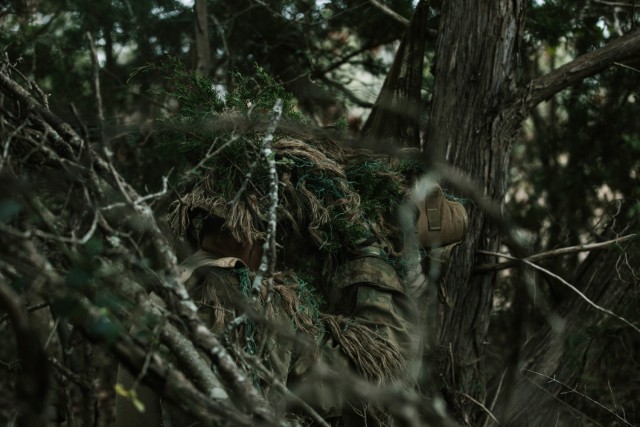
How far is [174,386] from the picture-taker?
223 centimetres

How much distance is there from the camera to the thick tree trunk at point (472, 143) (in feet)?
14.7

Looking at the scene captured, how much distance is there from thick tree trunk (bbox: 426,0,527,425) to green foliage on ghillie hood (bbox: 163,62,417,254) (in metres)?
0.83

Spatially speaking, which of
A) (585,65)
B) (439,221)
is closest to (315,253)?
Answer: (439,221)

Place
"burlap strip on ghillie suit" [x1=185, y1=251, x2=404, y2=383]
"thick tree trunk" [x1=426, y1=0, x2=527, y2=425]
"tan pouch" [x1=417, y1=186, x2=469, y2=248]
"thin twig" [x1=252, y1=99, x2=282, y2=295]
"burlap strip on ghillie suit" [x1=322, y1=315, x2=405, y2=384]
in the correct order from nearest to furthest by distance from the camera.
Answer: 1. "thin twig" [x1=252, y1=99, x2=282, y2=295]
2. "burlap strip on ghillie suit" [x1=185, y1=251, x2=404, y2=383]
3. "burlap strip on ghillie suit" [x1=322, y1=315, x2=405, y2=384]
4. "tan pouch" [x1=417, y1=186, x2=469, y2=248]
5. "thick tree trunk" [x1=426, y1=0, x2=527, y2=425]

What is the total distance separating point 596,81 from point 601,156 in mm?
639

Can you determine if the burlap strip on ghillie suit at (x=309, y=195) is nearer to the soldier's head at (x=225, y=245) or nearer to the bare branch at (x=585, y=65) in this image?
the soldier's head at (x=225, y=245)

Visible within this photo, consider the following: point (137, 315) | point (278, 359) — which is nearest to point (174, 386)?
point (137, 315)

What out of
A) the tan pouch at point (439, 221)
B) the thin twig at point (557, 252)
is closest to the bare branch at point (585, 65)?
the thin twig at point (557, 252)

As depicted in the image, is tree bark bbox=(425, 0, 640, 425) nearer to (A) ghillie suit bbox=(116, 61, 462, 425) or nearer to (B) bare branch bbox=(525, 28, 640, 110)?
(B) bare branch bbox=(525, 28, 640, 110)

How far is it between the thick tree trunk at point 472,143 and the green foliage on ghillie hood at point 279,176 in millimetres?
834

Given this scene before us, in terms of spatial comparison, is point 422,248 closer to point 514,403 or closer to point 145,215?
point 514,403

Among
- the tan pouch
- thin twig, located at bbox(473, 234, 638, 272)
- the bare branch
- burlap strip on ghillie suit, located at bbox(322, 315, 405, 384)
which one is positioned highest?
the bare branch

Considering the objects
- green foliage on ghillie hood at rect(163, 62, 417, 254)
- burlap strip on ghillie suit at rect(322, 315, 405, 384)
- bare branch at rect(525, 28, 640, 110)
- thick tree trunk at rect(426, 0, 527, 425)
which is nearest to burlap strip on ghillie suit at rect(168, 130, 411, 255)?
green foliage on ghillie hood at rect(163, 62, 417, 254)

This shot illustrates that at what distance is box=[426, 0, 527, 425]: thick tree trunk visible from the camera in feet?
14.7
